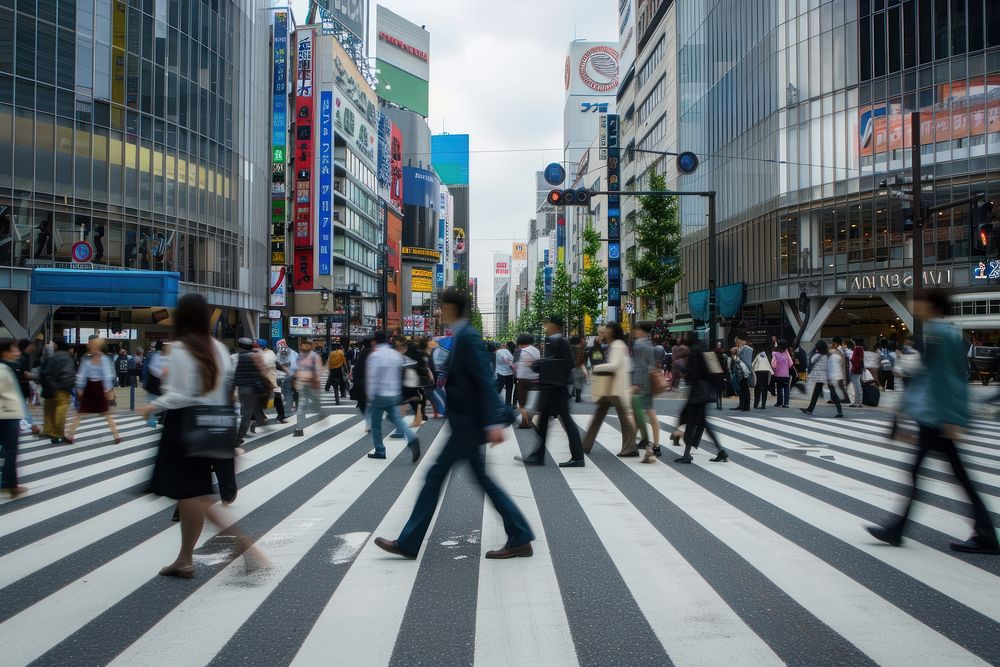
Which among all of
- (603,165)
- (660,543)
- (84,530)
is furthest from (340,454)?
(603,165)

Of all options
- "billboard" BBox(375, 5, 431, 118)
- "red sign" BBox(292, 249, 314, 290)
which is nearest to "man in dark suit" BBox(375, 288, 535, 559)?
"red sign" BBox(292, 249, 314, 290)

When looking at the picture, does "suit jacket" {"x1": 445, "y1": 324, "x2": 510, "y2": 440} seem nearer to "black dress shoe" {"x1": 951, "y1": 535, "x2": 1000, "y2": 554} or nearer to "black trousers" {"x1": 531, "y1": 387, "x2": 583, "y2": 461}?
"black dress shoe" {"x1": 951, "y1": 535, "x2": 1000, "y2": 554}

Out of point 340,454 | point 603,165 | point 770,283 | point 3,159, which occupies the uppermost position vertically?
point 603,165

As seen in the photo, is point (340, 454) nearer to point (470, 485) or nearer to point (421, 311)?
point (470, 485)

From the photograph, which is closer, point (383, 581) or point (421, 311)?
point (383, 581)

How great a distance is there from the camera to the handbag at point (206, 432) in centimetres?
421

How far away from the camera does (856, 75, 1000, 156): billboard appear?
29406 mm

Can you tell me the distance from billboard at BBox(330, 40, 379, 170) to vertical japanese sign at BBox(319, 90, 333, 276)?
4.39m

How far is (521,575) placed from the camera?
14.9ft

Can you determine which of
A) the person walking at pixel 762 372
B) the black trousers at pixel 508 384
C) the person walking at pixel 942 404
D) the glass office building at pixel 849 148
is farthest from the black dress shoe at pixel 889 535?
the glass office building at pixel 849 148

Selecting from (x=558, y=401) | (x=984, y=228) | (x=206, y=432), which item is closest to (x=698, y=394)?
(x=558, y=401)

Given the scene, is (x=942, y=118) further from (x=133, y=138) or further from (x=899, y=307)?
(x=133, y=138)

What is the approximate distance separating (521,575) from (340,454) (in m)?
6.04

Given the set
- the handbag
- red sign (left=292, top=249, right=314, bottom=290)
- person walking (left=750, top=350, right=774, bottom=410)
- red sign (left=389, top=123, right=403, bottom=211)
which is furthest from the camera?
red sign (left=389, top=123, right=403, bottom=211)
